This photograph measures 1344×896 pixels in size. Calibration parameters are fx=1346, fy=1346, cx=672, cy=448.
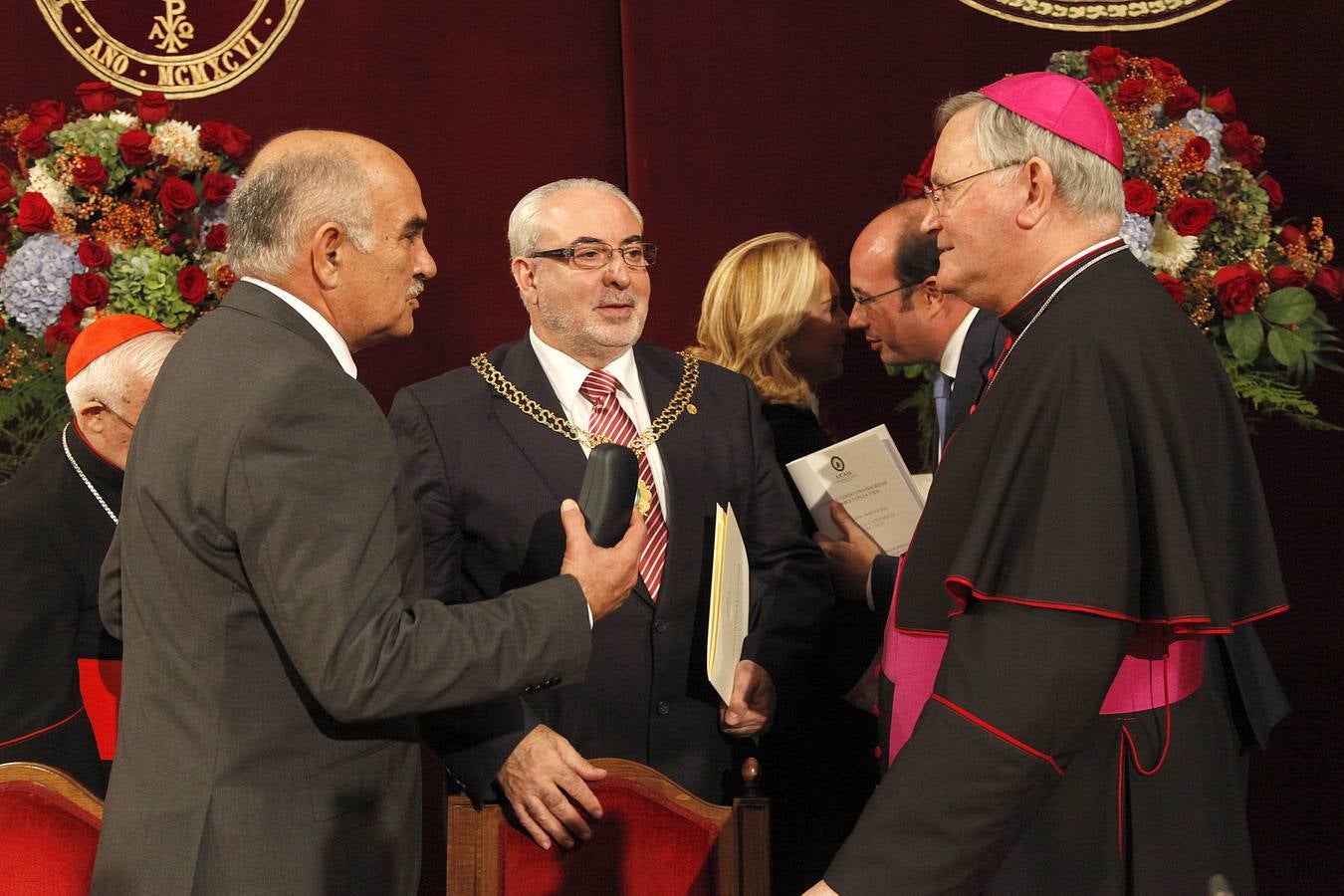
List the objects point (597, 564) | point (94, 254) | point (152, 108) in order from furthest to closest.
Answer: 1. point (152, 108)
2. point (94, 254)
3. point (597, 564)

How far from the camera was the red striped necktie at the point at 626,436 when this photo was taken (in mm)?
2867

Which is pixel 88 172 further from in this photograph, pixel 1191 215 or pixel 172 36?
pixel 1191 215

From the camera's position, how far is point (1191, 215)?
314cm

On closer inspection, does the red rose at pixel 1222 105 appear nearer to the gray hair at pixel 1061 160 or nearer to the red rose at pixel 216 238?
the gray hair at pixel 1061 160

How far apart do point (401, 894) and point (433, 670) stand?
0.46m

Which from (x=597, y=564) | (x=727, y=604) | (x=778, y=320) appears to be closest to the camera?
(x=597, y=564)

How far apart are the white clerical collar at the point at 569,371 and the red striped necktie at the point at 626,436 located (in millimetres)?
19

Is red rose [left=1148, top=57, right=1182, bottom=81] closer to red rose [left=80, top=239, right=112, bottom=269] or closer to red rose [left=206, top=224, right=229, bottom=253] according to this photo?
red rose [left=206, top=224, right=229, bottom=253]

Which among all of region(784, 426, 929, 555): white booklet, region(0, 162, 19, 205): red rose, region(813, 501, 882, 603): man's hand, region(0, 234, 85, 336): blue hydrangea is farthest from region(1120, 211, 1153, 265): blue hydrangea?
region(0, 162, 19, 205): red rose

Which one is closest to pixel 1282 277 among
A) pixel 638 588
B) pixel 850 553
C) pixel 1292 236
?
pixel 1292 236

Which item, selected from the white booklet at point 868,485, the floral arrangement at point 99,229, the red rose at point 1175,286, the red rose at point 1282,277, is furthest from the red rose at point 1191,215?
the floral arrangement at point 99,229

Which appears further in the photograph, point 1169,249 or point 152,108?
point 152,108

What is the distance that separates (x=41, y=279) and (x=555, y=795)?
2.04 metres

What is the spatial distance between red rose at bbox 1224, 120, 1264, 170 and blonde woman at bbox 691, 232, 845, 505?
3.60 feet
